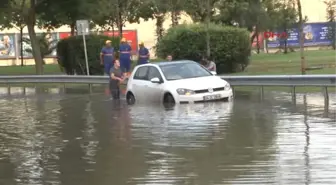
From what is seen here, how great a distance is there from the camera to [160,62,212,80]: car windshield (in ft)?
62.5

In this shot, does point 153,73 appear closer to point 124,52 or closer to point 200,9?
point 124,52

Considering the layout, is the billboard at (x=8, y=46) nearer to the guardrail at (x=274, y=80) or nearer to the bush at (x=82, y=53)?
the bush at (x=82, y=53)

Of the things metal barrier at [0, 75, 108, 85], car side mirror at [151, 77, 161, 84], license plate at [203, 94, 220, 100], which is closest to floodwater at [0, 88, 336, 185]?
license plate at [203, 94, 220, 100]

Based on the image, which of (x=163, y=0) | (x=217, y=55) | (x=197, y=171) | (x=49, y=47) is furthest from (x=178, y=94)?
(x=49, y=47)

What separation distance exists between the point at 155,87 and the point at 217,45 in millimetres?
13532

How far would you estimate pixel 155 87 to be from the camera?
753 inches

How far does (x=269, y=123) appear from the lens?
1330 cm

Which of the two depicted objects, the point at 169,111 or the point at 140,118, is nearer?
the point at 140,118

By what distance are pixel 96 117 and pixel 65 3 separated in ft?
70.5

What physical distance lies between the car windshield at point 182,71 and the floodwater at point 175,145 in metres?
1.48

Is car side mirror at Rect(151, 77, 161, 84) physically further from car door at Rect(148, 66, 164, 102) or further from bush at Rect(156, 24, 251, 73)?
bush at Rect(156, 24, 251, 73)

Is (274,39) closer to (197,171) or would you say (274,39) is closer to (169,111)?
(169,111)

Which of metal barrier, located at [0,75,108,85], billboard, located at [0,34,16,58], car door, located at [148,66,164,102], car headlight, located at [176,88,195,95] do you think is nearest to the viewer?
car headlight, located at [176,88,195,95]

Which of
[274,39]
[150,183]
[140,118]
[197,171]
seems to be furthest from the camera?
[274,39]
